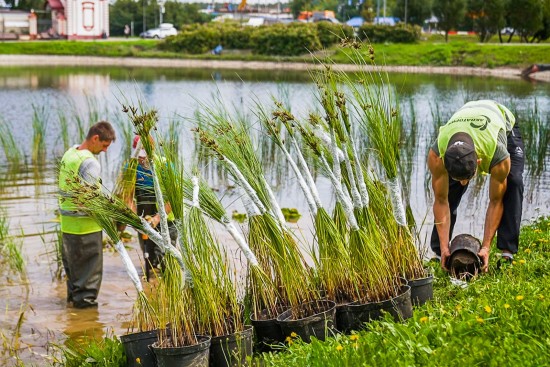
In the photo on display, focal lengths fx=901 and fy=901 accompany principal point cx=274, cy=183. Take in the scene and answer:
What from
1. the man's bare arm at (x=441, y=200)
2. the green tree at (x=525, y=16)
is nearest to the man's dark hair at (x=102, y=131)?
the man's bare arm at (x=441, y=200)

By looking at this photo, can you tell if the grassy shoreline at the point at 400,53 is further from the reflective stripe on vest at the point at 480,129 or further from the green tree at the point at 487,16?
the reflective stripe on vest at the point at 480,129

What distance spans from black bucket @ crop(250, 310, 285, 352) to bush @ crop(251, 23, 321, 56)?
51548 mm

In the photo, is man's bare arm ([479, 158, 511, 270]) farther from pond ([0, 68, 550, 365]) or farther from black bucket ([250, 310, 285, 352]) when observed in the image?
black bucket ([250, 310, 285, 352])

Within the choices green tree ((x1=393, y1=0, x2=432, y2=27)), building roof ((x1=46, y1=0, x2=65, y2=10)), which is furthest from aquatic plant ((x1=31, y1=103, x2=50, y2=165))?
building roof ((x1=46, y1=0, x2=65, y2=10))

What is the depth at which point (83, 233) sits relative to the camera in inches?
303

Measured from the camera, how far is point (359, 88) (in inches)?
251

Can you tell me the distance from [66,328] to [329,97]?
3.22m

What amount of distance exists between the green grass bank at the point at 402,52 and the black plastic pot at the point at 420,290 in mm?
32540

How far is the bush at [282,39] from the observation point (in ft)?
188

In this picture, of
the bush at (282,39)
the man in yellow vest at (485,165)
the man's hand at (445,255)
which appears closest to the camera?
the man in yellow vest at (485,165)

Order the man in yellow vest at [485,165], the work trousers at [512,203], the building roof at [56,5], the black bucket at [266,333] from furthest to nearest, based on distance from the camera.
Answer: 1. the building roof at [56,5]
2. the work trousers at [512,203]
3. the man in yellow vest at [485,165]
4. the black bucket at [266,333]

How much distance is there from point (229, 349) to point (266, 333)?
16.3 inches

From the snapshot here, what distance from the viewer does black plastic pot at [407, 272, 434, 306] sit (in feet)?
19.6

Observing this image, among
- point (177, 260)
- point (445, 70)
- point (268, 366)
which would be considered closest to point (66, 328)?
point (177, 260)
